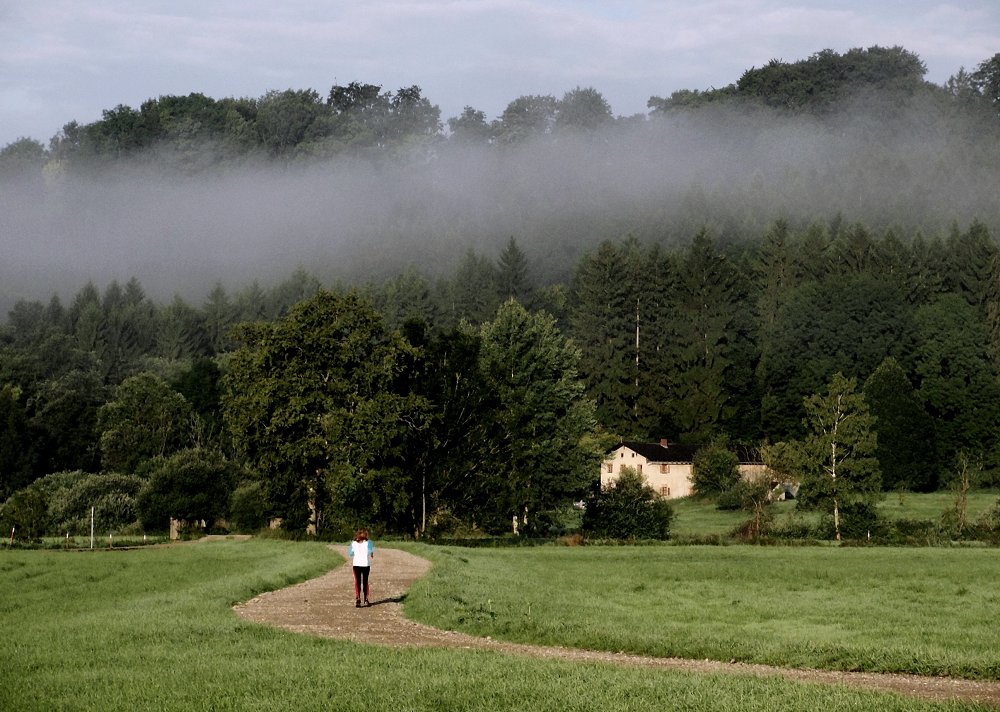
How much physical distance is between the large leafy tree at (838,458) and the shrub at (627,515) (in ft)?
30.8

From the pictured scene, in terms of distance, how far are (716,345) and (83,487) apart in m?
81.7

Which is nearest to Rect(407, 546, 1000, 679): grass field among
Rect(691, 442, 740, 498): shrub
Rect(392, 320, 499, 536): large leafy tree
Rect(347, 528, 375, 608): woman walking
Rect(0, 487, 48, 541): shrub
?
Rect(347, 528, 375, 608): woman walking

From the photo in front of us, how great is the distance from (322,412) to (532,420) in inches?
562

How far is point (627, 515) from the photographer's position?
80500 millimetres

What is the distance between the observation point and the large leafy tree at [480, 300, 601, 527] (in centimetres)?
7644

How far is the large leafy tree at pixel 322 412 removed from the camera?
69500 mm

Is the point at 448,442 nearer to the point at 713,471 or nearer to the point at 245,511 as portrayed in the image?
the point at 245,511

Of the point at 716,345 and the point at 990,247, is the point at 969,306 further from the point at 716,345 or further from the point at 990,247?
the point at 716,345

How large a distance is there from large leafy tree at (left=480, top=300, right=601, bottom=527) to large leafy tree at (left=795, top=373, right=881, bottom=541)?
1470cm

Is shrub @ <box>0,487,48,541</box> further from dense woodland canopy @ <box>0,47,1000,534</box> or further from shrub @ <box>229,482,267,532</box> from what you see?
shrub @ <box>229,482,267,532</box>

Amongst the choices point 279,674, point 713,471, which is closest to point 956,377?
point 713,471

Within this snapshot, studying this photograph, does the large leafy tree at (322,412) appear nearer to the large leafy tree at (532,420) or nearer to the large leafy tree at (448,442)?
the large leafy tree at (448,442)

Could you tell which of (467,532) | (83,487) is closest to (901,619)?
(467,532)

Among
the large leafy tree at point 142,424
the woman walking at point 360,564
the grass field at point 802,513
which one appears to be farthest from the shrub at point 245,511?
the woman walking at point 360,564
